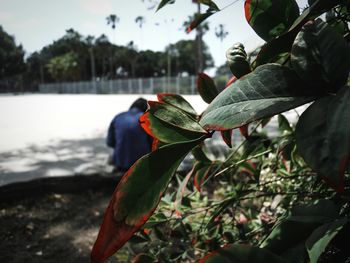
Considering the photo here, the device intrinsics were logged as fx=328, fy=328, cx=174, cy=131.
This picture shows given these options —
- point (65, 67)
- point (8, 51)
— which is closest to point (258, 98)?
point (8, 51)

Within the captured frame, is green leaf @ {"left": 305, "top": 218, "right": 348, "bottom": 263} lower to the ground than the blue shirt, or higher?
higher

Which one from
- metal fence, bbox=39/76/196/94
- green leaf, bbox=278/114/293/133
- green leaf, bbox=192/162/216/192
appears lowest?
green leaf, bbox=192/162/216/192

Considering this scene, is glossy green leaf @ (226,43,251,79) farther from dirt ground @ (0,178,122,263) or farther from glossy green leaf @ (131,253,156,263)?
dirt ground @ (0,178,122,263)

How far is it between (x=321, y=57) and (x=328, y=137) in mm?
82

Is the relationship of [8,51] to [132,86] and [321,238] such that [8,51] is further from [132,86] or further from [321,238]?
[132,86]

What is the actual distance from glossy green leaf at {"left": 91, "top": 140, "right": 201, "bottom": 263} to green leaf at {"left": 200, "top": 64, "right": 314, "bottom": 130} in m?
0.04

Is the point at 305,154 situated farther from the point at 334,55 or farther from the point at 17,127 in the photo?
the point at 17,127

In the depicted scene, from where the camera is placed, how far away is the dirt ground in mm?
1974

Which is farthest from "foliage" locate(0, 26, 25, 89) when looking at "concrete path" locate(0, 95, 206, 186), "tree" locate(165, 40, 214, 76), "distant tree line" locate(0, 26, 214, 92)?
"tree" locate(165, 40, 214, 76)

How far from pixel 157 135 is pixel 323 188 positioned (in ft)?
1.27

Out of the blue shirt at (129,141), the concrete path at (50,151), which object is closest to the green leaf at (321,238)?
the concrete path at (50,151)

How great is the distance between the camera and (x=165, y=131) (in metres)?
0.32

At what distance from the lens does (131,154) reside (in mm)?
3373

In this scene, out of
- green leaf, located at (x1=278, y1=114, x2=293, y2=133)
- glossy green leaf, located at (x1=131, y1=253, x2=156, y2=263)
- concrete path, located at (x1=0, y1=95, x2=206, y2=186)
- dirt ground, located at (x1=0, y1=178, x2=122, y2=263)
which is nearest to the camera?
glossy green leaf, located at (x1=131, y1=253, x2=156, y2=263)
